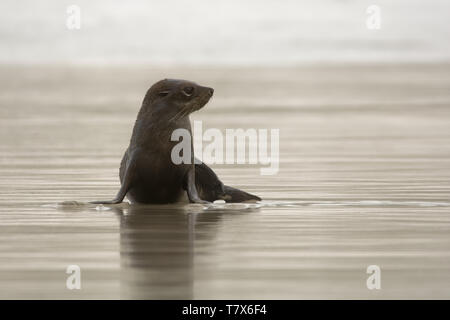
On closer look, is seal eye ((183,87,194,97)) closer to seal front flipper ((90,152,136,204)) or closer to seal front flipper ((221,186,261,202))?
seal front flipper ((90,152,136,204))

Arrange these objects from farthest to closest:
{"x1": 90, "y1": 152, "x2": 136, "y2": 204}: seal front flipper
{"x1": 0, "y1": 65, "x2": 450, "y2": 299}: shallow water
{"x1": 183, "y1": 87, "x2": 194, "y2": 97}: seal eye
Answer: {"x1": 183, "y1": 87, "x2": 194, "y2": 97}: seal eye, {"x1": 90, "y1": 152, "x2": 136, "y2": 204}: seal front flipper, {"x1": 0, "y1": 65, "x2": 450, "y2": 299}: shallow water

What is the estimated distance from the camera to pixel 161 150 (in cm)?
1512

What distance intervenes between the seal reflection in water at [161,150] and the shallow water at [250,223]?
243 mm

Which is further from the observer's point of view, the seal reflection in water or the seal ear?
the seal ear

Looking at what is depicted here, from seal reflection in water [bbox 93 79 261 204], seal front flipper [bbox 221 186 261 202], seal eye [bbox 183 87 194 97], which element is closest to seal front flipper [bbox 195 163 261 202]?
seal front flipper [bbox 221 186 261 202]

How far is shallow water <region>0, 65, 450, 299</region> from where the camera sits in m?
10.7

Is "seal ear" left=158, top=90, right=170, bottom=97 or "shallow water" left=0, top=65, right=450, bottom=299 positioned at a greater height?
"seal ear" left=158, top=90, right=170, bottom=97

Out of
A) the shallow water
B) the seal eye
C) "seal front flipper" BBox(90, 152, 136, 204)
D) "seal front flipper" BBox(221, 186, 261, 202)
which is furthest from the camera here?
"seal front flipper" BBox(221, 186, 261, 202)

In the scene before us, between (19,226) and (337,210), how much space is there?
121 inches

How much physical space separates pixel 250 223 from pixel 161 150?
5.31 ft

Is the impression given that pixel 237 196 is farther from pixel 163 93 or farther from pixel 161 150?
pixel 163 93

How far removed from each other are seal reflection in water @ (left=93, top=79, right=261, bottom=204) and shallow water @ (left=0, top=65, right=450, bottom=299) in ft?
0.80

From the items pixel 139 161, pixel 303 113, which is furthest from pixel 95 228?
pixel 303 113

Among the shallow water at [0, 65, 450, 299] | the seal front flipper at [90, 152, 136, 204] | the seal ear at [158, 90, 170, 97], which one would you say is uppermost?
the seal ear at [158, 90, 170, 97]
